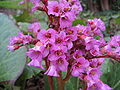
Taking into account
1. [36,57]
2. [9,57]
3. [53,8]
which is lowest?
[9,57]

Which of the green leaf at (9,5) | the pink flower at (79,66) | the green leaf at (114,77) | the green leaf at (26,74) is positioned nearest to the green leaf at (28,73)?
Result: the green leaf at (26,74)

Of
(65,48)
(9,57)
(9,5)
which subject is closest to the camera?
(65,48)

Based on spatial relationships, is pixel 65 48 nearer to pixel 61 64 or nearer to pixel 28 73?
Result: pixel 61 64

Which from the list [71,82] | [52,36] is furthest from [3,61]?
[52,36]

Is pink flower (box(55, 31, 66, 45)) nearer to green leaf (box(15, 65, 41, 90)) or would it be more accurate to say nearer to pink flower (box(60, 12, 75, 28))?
pink flower (box(60, 12, 75, 28))

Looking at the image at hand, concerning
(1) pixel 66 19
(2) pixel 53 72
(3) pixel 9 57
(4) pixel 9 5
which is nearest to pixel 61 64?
(2) pixel 53 72

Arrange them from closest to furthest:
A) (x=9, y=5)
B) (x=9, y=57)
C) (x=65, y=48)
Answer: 1. (x=65, y=48)
2. (x=9, y=57)
3. (x=9, y=5)

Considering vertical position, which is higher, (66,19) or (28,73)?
(66,19)

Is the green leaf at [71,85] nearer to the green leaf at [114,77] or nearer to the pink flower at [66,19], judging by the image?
the green leaf at [114,77]
